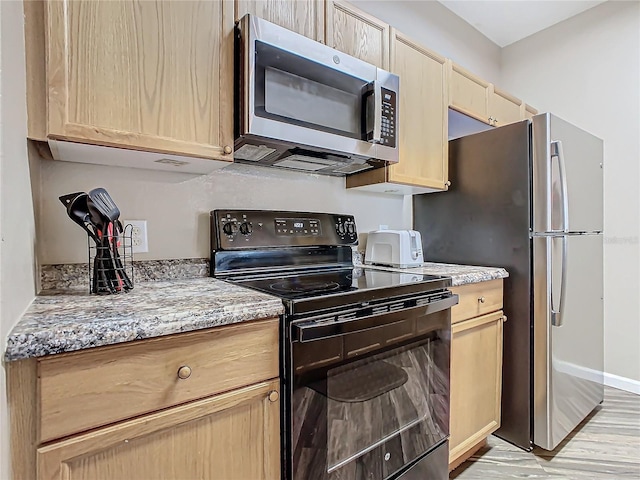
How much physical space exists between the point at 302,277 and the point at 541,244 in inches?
47.0

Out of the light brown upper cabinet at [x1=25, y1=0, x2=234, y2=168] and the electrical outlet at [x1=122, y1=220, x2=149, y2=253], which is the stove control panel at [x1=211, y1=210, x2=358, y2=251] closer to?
the electrical outlet at [x1=122, y1=220, x2=149, y2=253]

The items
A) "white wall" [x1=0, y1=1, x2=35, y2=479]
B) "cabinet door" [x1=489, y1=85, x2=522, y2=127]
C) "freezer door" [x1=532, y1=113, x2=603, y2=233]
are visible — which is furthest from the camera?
"cabinet door" [x1=489, y1=85, x2=522, y2=127]

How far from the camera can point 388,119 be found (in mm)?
1599

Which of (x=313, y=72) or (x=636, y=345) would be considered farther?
(x=636, y=345)

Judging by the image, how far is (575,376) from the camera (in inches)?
76.1

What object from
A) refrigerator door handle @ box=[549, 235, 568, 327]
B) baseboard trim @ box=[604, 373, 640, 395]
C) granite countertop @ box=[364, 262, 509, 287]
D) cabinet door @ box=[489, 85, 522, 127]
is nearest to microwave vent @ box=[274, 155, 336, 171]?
granite countertop @ box=[364, 262, 509, 287]

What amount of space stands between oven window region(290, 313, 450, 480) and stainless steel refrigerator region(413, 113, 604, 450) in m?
0.63

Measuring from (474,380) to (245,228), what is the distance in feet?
4.25

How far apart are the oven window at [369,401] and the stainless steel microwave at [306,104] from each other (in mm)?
753

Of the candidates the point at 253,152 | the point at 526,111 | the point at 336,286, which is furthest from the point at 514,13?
the point at 336,286

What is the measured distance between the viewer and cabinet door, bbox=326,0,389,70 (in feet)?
4.94

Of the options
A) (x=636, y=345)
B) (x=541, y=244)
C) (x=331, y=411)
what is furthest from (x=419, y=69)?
(x=636, y=345)

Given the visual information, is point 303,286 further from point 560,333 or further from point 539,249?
point 560,333

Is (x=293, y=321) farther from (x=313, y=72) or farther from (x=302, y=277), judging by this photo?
(x=313, y=72)
